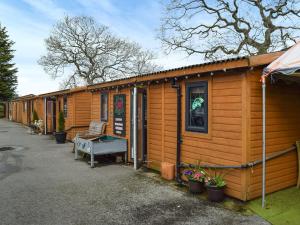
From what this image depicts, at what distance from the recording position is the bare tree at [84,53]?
2786 cm

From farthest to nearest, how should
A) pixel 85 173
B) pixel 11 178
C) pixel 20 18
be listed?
pixel 20 18 < pixel 85 173 < pixel 11 178

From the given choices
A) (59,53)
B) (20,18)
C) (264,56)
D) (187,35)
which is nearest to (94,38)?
(59,53)

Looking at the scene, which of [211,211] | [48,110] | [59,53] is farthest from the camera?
[59,53]

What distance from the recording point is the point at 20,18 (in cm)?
1172

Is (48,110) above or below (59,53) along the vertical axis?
below

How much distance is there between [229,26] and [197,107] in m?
14.1

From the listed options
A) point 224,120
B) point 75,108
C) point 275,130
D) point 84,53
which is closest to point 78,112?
point 75,108

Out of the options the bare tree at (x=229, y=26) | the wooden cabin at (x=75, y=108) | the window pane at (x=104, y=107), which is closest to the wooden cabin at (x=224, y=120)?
the window pane at (x=104, y=107)

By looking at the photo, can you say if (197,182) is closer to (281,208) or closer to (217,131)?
(217,131)

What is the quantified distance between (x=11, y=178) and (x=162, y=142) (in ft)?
12.2

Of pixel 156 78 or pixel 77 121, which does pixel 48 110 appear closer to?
pixel 77 121

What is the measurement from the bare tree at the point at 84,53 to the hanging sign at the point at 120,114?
21093 millimetres

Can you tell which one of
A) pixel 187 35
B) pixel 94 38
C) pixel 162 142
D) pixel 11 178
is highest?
pixel 94 38

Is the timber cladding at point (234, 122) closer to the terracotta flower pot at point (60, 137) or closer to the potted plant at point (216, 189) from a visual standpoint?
the potted plant at point (216, 189)
